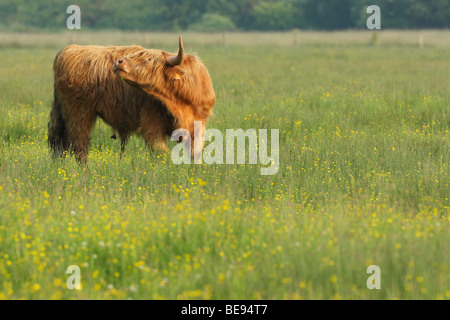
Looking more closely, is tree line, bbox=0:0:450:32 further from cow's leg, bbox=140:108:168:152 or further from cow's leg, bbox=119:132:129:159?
cow's leg, bbox=140:108:168:152

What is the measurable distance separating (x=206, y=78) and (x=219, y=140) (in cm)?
151

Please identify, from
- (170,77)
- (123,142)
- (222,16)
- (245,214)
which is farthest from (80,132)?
(222,16)

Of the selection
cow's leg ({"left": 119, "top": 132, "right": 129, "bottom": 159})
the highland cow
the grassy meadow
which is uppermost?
the highland cow

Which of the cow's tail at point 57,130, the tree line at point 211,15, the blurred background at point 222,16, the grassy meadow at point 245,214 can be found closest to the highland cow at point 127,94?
the cow's tail at point 57,130

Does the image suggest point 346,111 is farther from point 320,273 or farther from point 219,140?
point 320,273

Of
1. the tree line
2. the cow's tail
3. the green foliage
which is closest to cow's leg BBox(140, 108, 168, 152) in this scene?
the cow's tail

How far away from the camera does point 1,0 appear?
2692 inches

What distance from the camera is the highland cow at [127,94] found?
21.4ft

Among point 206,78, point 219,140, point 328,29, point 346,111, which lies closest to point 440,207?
point 206,78

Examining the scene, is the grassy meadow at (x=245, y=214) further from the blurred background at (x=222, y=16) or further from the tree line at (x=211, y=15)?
the tree line at (x=211, y=15)

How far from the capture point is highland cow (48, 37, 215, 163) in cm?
652

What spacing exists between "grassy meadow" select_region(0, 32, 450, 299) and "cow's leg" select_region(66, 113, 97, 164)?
30 centimetres

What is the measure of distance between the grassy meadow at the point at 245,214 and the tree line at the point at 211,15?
47.1m

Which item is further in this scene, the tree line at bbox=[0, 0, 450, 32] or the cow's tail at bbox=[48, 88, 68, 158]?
the tree line at bbox=[0, 0, 450, 32]
